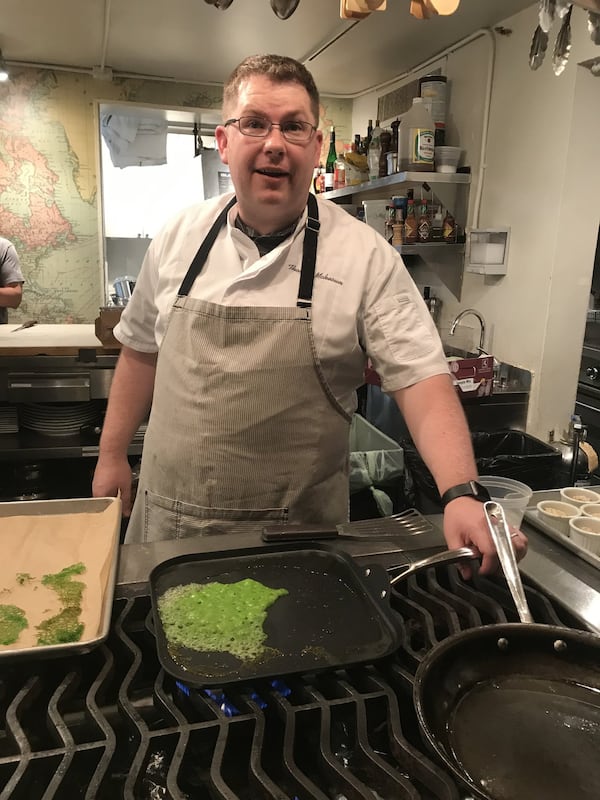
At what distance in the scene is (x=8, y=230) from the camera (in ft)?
14.4

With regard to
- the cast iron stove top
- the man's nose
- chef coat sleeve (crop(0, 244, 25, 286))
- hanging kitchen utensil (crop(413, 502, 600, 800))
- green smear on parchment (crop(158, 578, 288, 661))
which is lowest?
the cast iron stove top

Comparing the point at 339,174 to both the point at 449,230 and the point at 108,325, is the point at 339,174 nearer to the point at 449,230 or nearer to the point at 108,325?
the point at 449,230

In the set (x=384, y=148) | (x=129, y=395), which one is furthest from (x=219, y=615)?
(x=384, y=148)

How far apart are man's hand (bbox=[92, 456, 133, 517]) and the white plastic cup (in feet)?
2.93

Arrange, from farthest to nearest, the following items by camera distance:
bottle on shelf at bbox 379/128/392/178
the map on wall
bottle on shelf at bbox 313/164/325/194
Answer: bottle on shelf at bbox 313/164/325/194, the map on wall, bottle on shelf at bbox 379/128/392/178

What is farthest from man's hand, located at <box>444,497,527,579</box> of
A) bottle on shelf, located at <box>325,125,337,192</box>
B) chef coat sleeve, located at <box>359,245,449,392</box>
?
bottle on shelf, located at <box>325,125,337,192</box>

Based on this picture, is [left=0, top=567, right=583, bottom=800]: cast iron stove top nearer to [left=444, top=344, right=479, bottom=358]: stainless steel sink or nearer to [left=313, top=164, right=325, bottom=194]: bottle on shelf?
[left=444, top=344, right=479, bottom=358]: stainless steel sink

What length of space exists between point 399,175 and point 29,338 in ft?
6.35

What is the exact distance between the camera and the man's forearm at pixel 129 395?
1.70 m

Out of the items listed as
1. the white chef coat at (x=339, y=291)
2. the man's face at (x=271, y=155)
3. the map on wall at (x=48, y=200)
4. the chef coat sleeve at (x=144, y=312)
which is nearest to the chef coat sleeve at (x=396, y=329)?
the white chef coat at (x=339, y=291)

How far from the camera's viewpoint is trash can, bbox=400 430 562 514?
8.50 ft

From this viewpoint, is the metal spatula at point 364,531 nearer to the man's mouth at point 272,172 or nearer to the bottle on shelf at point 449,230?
the man's mouth at point 272,172

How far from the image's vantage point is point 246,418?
54.8 inches

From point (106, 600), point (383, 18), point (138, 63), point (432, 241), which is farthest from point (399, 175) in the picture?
point (106, 600)
